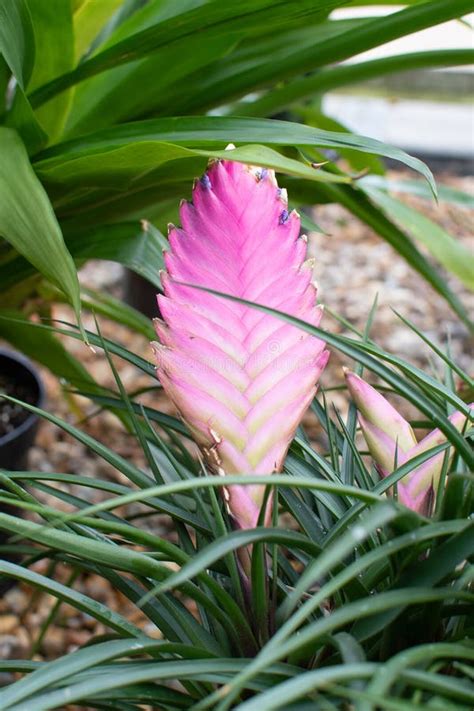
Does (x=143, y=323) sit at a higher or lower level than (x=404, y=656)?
higher

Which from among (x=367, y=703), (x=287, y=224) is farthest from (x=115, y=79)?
(x=367, y=703)

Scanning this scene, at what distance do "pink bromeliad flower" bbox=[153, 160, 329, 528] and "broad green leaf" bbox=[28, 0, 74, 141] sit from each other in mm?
331

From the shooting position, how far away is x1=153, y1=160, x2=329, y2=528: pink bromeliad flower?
0.49 metres

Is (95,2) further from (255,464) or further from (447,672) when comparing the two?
(447,672)

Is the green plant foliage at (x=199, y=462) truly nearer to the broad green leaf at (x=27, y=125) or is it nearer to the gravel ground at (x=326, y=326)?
the broad green leaf at (x=27, y=125)

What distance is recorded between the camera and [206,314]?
1.63 feet

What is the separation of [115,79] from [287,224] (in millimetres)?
444

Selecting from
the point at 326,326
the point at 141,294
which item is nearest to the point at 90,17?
the point at 141,294

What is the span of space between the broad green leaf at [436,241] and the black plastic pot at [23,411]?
18.4 inches

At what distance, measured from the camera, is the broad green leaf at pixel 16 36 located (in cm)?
65

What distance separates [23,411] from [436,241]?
527mm

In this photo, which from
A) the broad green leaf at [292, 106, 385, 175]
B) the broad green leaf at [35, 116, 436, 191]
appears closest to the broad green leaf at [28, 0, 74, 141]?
the broad green leaf at [35, 116, 436, 191]

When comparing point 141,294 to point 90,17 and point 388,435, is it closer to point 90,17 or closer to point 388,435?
point 90,17

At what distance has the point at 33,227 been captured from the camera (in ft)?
2.04
